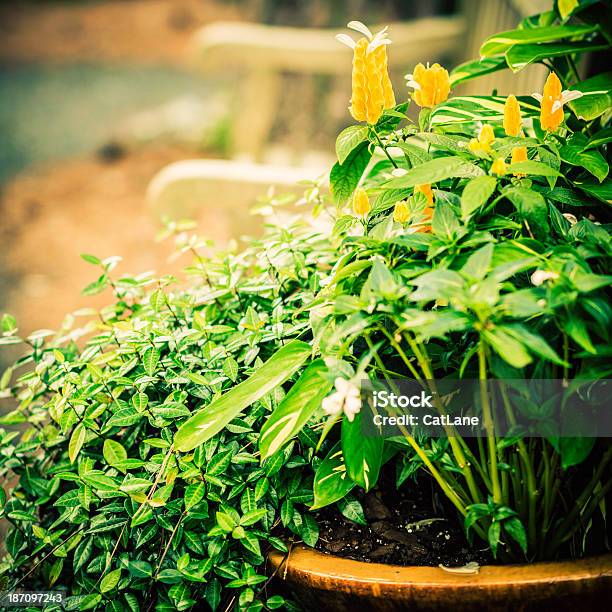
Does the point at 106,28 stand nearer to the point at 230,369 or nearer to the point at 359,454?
the point at 230,369

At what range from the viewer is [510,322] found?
31.4 inches

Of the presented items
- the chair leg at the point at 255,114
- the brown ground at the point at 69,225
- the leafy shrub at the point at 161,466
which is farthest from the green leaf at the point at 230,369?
the chair leg at the point at 255,114

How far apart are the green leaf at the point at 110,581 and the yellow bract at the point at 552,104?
92 cm

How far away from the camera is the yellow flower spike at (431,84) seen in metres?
0.94

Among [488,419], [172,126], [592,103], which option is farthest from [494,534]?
[172,126]

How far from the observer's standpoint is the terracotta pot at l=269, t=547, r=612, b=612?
889 mm

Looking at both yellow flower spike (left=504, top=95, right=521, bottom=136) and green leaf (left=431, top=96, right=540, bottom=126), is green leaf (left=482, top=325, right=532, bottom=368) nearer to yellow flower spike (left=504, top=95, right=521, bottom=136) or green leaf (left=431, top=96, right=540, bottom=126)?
yellow flower spike (left=504, top=95, right=521, bottom=136)

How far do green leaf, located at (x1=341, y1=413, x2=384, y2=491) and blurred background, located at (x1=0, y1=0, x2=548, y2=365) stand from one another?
132cm

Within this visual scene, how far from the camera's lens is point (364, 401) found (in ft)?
3.23

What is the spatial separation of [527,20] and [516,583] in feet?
3.86

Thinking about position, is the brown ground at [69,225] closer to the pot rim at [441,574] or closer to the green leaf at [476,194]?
the pot rim at [441,574]

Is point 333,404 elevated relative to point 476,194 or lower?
lower
